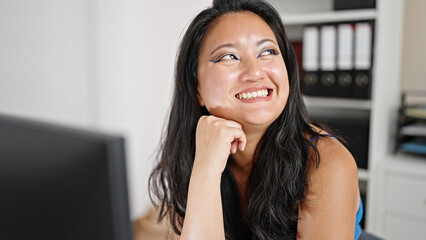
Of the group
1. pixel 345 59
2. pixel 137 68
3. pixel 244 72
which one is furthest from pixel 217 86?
pixel 137 68

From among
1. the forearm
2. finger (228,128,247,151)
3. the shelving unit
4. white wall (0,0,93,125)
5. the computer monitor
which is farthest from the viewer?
white wall (0,0,93,125)

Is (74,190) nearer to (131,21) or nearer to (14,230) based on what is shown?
(14,230)

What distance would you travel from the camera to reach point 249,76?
1.05 meters

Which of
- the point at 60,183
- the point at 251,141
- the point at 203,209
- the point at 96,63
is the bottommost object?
the point at 203,209

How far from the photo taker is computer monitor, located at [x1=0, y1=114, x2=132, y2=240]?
1.32ft

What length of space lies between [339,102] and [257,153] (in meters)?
1.25

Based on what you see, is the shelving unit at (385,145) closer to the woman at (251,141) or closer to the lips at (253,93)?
the woman at (251,141)

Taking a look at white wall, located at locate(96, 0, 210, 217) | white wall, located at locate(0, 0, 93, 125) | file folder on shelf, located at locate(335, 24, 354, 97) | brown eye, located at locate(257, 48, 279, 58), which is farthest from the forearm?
white wall, located at locate(0, 0, 93, 125)

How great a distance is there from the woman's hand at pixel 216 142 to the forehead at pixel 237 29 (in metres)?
0.21

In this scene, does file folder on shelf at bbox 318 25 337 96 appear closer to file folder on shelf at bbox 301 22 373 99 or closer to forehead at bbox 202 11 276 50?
file folder on shelf at bbox 301 22 373 99

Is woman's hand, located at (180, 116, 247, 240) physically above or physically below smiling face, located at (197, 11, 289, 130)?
below

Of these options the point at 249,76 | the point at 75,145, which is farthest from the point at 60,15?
the point at 75,145

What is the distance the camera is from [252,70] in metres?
1.05

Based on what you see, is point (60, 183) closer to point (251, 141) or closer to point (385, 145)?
point (251, 141)
